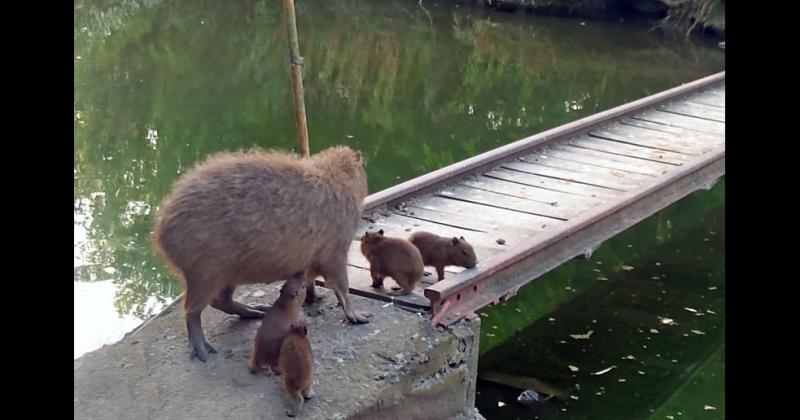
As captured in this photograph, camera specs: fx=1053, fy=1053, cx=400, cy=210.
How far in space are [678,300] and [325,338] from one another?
165 inches

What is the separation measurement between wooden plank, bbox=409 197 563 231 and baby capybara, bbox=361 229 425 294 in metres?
1.50

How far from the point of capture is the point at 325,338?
4.94 metres

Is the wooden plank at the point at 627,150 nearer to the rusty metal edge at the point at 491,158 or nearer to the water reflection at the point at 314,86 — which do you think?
the rusty metal edge at the point at 491,158

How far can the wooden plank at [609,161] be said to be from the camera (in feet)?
27.4

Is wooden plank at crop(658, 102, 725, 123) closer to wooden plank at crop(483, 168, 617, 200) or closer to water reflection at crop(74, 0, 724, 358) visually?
water reflection at crop(74, 0, 724, 358)

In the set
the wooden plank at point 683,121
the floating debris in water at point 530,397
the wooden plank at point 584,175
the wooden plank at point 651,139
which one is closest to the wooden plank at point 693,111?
the wooden plank at point 683,121

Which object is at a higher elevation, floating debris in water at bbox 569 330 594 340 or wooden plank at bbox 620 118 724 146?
wooden plank at bbox 620 118 724 146

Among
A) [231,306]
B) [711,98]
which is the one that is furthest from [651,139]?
[231,306]

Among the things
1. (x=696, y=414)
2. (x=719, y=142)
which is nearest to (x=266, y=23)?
(x=719, y=142)

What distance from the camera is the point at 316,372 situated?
463 cm

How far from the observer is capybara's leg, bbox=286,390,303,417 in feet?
14.0

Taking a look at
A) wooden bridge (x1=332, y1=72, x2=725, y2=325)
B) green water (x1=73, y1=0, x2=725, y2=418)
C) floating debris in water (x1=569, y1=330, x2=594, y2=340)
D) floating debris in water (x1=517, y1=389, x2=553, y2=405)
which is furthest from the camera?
green water (x1=73, y1=0, x2=725, y2=418)

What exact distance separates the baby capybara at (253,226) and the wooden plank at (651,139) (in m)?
4.74

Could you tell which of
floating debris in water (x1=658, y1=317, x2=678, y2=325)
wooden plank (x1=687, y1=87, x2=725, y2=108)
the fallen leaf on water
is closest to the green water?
the fallen leaf on water
